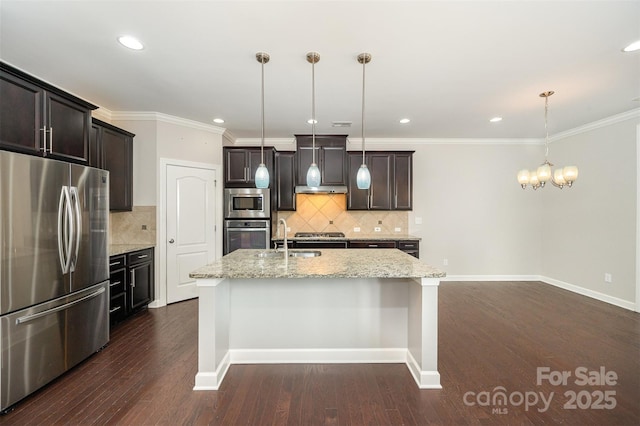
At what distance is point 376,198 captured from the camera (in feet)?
16.3

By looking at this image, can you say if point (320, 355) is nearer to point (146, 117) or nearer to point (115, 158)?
point (115, 158)

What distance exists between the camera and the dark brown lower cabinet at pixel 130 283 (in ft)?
10.6

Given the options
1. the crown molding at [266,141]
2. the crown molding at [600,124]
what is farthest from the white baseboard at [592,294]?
the crown molding at [266,141]

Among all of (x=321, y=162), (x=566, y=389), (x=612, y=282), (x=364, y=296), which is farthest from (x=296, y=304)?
(x=612, y=282)

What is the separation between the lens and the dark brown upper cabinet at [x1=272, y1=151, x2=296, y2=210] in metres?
4.87

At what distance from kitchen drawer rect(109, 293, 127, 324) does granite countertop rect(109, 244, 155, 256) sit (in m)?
0.51

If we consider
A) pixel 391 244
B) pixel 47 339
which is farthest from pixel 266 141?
pixel 47 339

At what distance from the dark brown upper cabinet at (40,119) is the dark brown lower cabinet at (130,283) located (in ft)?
4.33

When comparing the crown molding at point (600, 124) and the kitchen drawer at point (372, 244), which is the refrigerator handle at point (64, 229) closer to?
the kitchen drawer at point (372, 244)

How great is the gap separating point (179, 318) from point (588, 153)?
6516mm

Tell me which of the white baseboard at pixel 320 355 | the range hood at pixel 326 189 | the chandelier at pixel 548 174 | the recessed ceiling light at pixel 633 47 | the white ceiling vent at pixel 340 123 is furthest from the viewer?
the range hood at pixel 326 189

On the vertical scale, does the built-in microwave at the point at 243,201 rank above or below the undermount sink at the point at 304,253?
above

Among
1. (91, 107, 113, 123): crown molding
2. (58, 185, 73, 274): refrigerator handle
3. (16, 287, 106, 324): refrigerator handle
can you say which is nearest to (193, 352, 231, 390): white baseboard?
(16, 287, 106, 324): refrigerator handle

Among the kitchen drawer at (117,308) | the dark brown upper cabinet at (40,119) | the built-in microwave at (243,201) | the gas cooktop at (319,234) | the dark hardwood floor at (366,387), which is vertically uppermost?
the dark brown upper cabinet at (40,119)
